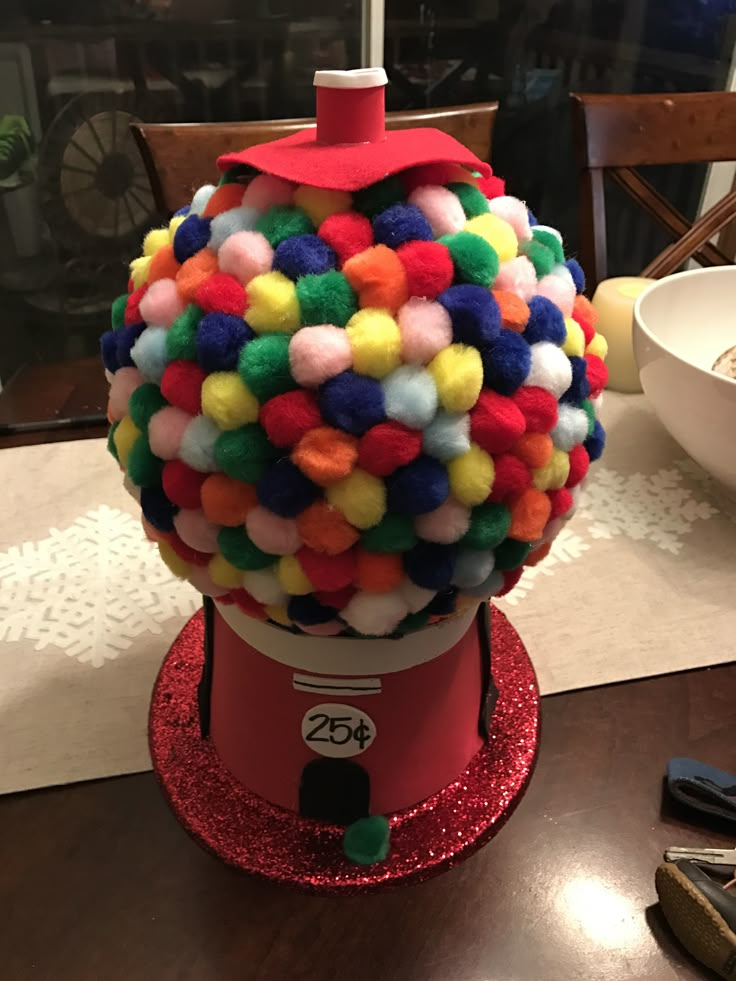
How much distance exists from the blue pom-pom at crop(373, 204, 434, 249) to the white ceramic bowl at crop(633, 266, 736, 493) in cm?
33

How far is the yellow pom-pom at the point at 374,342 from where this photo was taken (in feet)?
1.05

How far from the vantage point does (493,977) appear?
41 centimetres

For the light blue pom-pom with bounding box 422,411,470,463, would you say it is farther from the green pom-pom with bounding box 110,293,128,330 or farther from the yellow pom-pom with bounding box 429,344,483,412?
the green pom-pom with bounding box 110,293,128,330

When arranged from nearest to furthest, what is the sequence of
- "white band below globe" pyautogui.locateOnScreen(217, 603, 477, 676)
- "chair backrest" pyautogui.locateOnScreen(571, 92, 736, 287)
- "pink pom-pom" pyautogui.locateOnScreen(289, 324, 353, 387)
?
"pink pom-pom" pyautogui.locateOnScreen(289, 324, 353, 387) → "white band below globe" pyautogui.locateOnScreen(217, 603, 477, 676) → "chair backrest" pyautogui.locateOnScreen(571, 92, 736, 287)

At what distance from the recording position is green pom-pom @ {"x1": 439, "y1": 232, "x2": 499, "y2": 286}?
0.34 m

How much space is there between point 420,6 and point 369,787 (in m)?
1.59

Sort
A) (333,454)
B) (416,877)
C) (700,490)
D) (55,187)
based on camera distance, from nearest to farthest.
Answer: (333,454) → (416,877) → (700,490) → (55,187)

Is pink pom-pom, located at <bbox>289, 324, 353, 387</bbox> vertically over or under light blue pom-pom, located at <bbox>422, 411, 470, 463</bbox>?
over

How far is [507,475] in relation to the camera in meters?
0.34

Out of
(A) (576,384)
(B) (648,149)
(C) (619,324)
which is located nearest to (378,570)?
(A) (576,384)

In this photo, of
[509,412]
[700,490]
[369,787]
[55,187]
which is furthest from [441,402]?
[55,187]

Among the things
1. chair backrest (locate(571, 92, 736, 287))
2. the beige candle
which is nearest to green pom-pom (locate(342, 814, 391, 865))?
the beige candle

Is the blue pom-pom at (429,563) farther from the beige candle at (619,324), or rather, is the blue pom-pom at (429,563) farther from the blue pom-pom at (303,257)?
the beige candle at (619,324)

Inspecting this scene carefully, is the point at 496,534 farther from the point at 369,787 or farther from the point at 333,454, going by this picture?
the point at 369,787
